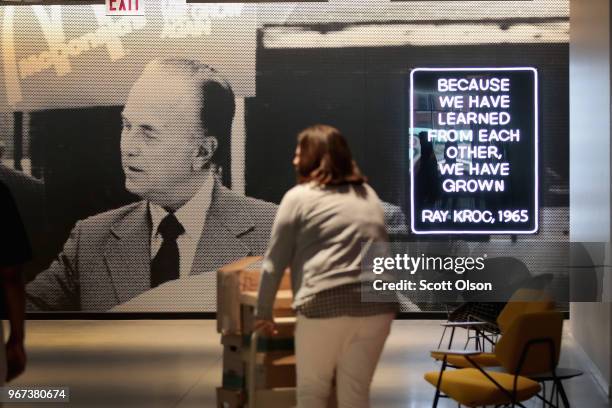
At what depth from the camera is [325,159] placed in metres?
3.76

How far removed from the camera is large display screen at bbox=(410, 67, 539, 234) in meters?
10.1

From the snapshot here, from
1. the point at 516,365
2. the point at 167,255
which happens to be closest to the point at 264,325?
the point at 516,365

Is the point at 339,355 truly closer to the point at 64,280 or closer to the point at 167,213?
the point at 167,213

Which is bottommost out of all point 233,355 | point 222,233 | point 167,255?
point 167,255

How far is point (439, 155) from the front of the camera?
10156mm

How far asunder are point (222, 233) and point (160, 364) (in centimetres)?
287

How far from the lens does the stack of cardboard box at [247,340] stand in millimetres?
4188

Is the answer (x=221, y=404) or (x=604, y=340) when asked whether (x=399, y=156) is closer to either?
(x=604, y=340)

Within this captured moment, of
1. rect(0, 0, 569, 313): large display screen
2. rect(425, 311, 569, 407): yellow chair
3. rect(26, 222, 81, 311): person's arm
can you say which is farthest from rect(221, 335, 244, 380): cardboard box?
rect(26, 222, 81, 311): person's arm

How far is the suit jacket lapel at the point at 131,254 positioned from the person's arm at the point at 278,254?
698 centimetres

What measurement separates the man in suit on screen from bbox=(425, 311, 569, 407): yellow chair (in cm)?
573

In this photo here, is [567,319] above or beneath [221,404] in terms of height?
beneath

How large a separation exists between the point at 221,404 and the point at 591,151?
374cm

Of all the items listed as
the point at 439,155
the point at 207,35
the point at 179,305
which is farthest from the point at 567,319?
the point at 207,35
